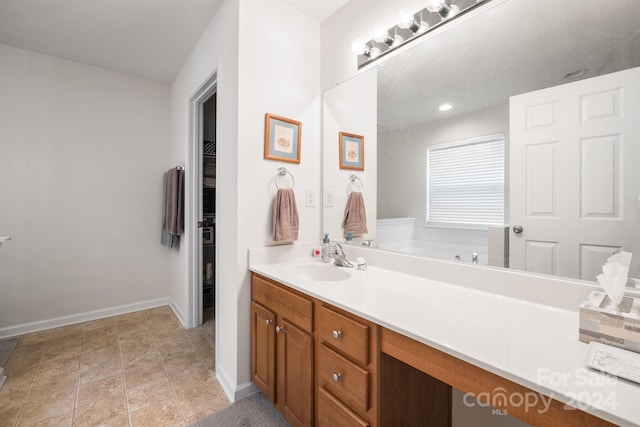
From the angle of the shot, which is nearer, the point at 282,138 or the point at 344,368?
the point at 344,368

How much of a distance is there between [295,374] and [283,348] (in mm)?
134

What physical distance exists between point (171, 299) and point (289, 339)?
237 centimetres

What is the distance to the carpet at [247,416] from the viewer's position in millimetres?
1443

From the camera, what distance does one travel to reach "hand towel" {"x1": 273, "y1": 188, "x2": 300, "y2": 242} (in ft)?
5.52

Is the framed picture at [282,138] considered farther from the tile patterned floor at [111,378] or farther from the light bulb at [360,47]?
the tile patterned floor at [111,378]

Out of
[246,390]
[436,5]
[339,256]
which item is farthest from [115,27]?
[246,390]

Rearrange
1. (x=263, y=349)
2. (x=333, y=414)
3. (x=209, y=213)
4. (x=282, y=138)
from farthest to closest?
1. (x=209, y=213)
2. (x=282, y=138)
3. (x=263, y=349)
4. (x=333, y=414)

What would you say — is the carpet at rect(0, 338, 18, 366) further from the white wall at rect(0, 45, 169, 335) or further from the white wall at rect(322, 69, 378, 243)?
the white wall at rect(322, 69, 378, 243)

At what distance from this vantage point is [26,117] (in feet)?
7.93

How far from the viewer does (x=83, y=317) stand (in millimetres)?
2688

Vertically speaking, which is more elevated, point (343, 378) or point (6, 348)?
point (343, 378)

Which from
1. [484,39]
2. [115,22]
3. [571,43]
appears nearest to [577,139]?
[571,43]

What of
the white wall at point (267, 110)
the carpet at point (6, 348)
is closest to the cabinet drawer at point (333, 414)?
the white wall at point (267, 110)

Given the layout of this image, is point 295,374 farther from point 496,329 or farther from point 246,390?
point 496,329
